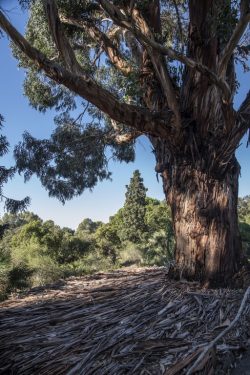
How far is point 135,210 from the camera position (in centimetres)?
2878

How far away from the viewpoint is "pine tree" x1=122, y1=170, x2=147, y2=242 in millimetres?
26766

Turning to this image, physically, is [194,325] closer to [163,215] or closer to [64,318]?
[64,318]

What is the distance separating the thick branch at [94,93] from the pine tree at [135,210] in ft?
72.0

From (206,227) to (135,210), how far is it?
24.0 metres

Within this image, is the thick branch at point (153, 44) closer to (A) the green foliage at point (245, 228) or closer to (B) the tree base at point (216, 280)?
(B) the tree base at point (216, 280)

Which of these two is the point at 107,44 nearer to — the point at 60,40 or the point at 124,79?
the point at 124,79

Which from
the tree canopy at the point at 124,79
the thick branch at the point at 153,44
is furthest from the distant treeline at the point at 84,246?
the thick branch at the point at 153,44

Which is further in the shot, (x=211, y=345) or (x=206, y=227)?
(x=206, y=227)

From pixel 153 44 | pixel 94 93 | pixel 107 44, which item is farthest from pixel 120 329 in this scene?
pixel 107 44

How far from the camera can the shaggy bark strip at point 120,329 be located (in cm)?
262

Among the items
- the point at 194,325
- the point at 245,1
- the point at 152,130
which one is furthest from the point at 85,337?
the point at 245,1

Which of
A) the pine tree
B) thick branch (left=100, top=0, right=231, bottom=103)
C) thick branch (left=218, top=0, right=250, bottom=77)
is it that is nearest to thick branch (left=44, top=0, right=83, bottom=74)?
thick branch (left=100, top=0, right=231, bottom=103)

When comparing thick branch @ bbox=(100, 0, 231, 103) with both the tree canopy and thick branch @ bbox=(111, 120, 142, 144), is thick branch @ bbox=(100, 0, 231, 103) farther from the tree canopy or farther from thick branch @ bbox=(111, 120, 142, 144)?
thick branch @ bbox=(111, 120, 142, 144)

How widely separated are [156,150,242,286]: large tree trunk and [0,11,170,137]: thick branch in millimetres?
755
